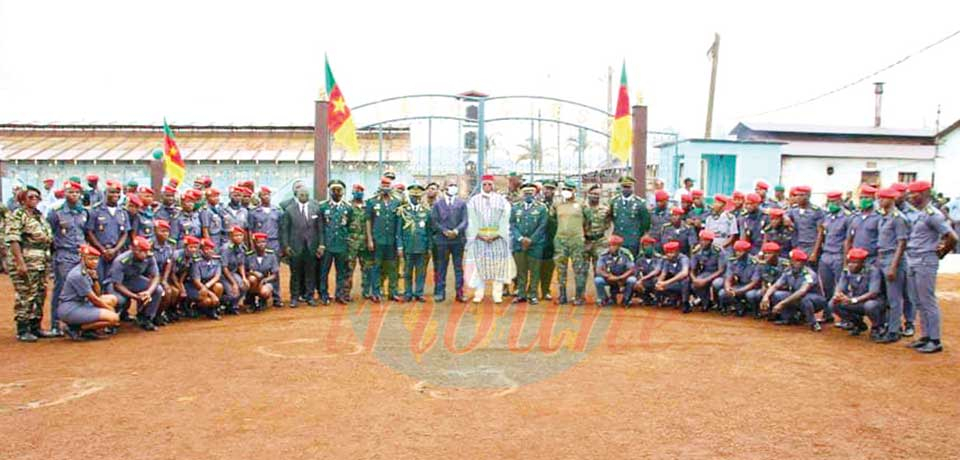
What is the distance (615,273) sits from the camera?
1073cm

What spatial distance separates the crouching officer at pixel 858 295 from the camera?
8.47 m

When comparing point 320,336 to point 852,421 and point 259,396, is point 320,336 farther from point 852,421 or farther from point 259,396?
point 852,421

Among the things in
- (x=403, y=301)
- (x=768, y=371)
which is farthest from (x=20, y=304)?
(x=768, y=371)

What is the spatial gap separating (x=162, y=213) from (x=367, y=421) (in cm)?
597

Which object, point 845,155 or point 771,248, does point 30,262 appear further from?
point 845,155

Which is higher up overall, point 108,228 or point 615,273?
point 108,228

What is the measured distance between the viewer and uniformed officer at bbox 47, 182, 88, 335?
8.42 meters

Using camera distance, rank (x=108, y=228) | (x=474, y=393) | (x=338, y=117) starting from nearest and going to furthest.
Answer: (x=474, y=393)
(x=108, y=228)
(x=338, y=117)

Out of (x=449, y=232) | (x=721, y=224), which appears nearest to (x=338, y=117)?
(x=449, y=232)

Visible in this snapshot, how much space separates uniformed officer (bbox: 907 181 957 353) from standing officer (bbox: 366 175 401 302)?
6.39 metres

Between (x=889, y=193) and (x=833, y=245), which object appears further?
(x=833, y=245)

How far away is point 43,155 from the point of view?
2367 cm

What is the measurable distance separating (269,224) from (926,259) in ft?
26.2

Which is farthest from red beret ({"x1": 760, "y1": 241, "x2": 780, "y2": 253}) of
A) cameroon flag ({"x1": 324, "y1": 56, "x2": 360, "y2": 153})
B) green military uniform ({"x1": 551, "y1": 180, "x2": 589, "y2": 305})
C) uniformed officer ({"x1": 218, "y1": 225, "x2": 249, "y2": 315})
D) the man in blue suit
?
cameroon flag ({"x1": 324, "y1": 56, "x2": 360, "y2": 153})
